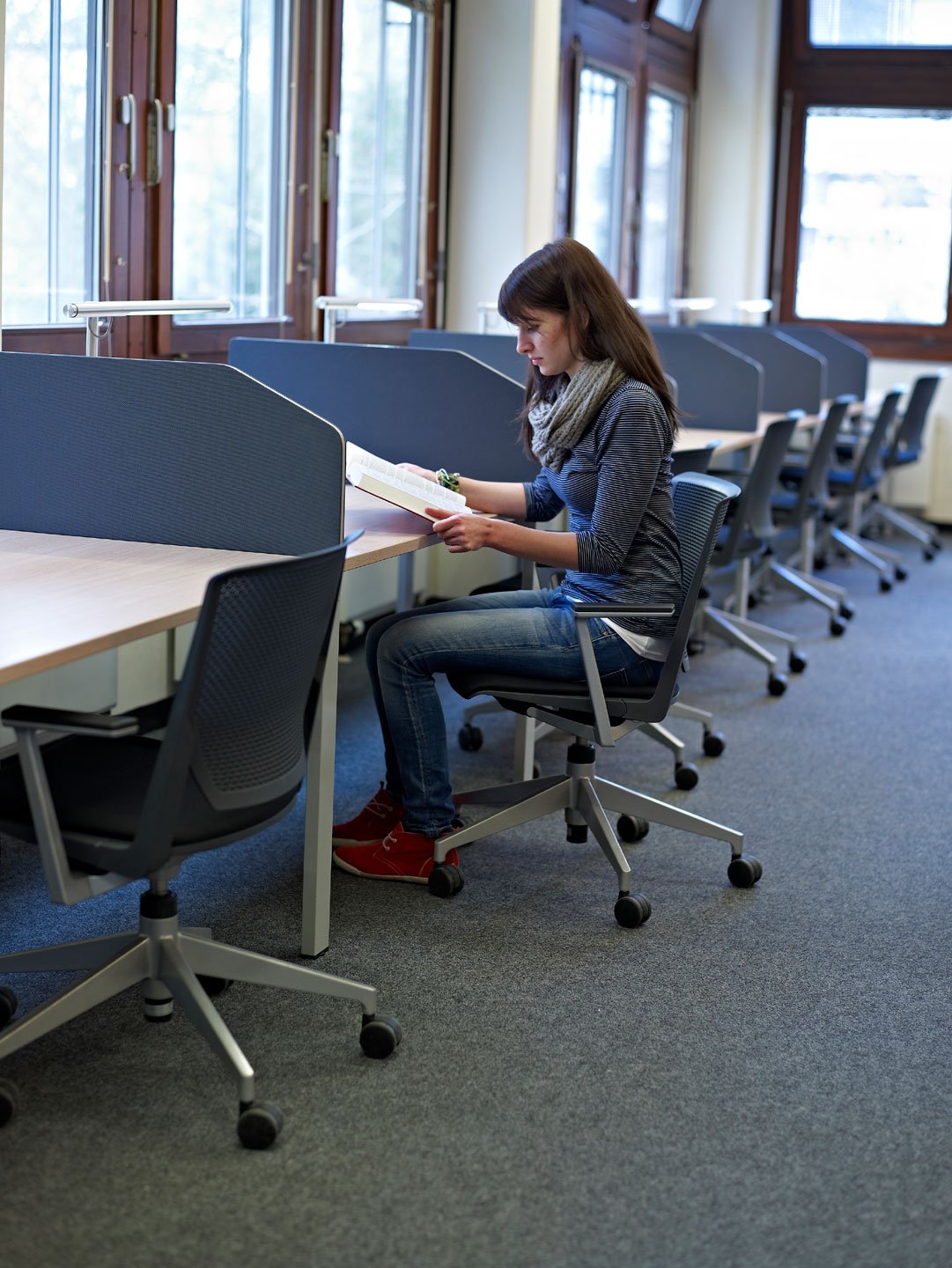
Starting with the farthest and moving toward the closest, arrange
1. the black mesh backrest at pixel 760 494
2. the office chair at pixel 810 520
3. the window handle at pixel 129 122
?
the office chair at pixel 810 520
the black mesh backrest at pixel 760 494
the window handle at pixel 129 122

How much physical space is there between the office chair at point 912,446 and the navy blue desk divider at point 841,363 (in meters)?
0.23

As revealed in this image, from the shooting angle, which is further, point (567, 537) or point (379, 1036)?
point (567, 537)

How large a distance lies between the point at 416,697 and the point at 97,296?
140 cm

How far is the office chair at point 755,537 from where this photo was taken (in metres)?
4.21

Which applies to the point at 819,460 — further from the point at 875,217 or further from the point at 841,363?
the point at 875,217

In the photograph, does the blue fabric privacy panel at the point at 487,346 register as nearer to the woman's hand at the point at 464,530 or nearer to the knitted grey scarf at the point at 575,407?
the knitted grey scarf at the point at 575,407

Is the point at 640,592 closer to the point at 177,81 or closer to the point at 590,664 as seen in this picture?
the point at 590,664

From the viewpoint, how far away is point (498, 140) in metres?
5.02

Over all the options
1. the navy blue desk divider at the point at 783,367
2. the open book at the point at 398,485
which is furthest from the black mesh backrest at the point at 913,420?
the open book at the point at 398,485

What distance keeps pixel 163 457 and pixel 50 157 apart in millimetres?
1276

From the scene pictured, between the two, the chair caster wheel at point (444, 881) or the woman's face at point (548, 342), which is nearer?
the woman's face at point (548, 342)

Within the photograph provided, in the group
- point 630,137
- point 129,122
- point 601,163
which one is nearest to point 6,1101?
point 129,122

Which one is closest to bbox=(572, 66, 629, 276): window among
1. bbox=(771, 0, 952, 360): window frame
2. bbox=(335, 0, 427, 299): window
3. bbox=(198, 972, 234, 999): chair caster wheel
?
bbox=(335, 0, 427, 299): window

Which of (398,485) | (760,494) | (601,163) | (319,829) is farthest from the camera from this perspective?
(601,163)
